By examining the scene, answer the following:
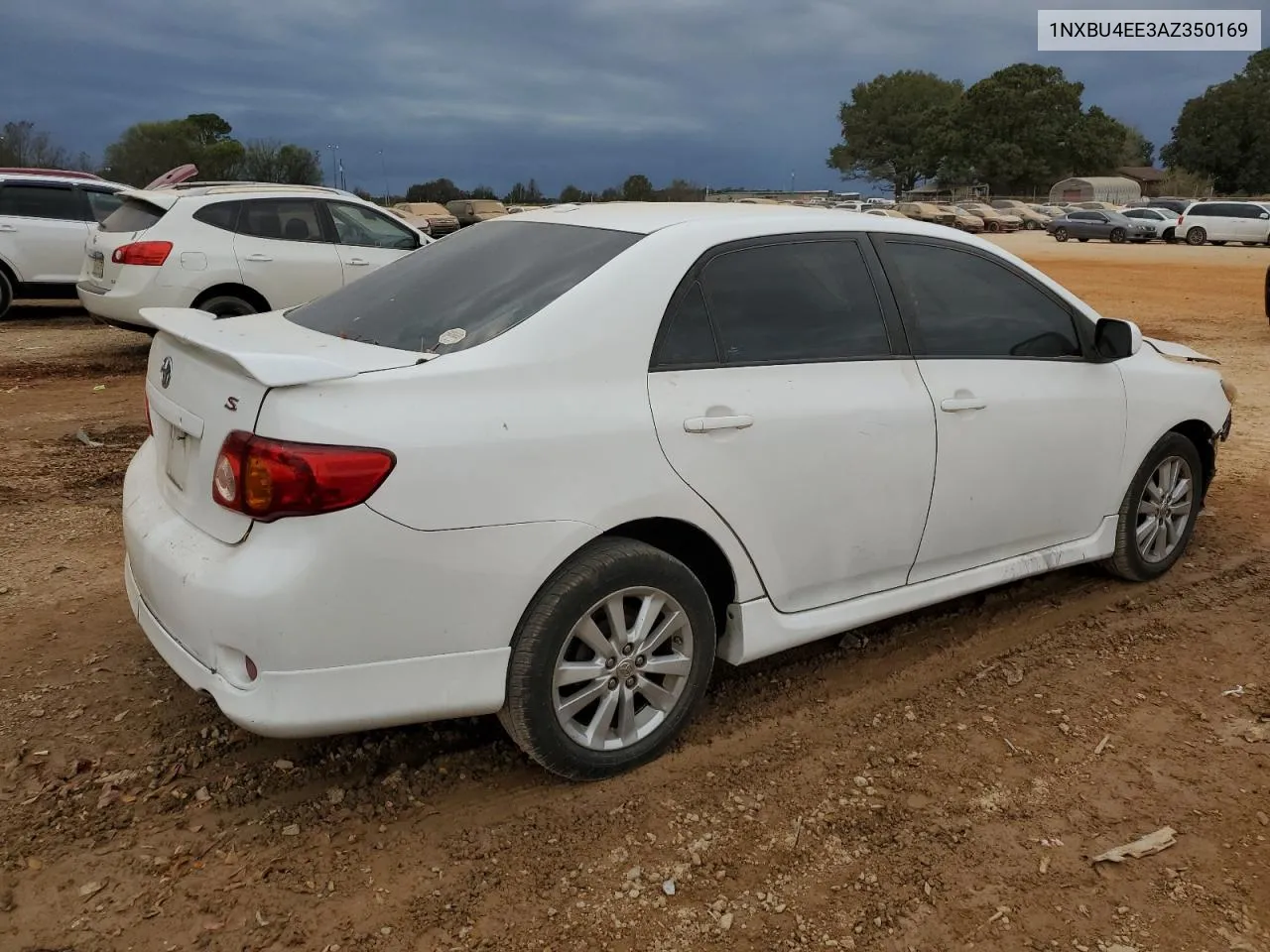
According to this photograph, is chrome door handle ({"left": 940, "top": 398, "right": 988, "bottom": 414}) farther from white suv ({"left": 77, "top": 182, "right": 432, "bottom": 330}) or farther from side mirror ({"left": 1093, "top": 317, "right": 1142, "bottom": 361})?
white suv ({"left": 77, "top": 182, "right": 432, "bottom": 330})

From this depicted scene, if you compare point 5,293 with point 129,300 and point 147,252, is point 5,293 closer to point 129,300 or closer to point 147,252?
point 129,300

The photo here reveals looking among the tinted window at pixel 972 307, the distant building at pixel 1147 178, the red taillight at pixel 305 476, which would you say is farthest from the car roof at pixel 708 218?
the distant building at pixel 1147 178

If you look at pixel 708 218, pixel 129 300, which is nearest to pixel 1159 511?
pixel 708 218

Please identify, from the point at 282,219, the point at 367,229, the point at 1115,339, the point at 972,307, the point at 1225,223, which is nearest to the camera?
the point at 972,307

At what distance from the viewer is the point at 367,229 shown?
33.9 feet

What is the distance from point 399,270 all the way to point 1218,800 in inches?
125

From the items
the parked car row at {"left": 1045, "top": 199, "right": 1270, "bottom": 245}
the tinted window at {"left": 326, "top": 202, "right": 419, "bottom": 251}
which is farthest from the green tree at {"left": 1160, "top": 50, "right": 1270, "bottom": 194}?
the tinted window at {"left": 326, "top": 202, "right": 419, "bottom": 251}

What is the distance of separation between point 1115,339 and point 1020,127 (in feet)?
309

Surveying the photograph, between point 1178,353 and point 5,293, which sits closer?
point 1178,353

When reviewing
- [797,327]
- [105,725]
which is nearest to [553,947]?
[105,725]

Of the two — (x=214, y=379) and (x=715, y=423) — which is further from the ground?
(x=214, y=379)

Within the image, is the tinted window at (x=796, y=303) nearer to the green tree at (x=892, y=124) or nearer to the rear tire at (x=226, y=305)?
the rear tire at (x=226, y=305)

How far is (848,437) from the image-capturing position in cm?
347

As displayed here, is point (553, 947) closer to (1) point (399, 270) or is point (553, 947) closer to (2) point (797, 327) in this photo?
(2) point (797, 327)
